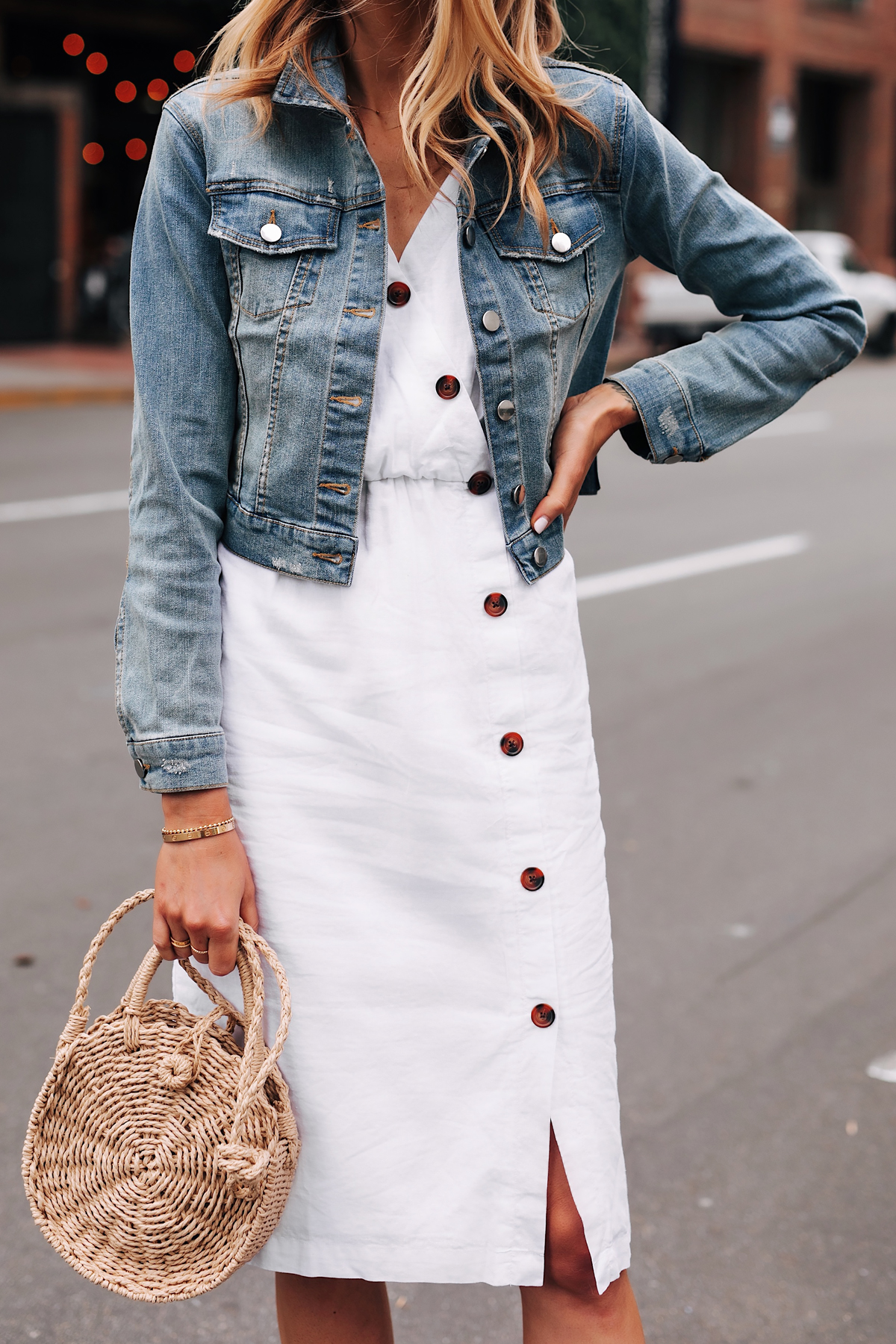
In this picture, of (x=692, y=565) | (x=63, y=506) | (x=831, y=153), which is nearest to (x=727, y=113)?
(x=831, y=153)

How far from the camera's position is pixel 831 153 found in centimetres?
3366

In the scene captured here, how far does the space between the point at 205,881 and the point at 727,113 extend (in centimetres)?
3112

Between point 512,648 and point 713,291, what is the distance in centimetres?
49

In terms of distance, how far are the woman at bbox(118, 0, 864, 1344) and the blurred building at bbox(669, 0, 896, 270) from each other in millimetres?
27345

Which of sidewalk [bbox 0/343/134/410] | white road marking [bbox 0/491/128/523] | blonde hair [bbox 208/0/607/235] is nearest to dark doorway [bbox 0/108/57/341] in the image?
sidewalk [bbox 0/343/134/410]

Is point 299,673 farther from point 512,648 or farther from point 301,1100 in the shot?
point 301,1100

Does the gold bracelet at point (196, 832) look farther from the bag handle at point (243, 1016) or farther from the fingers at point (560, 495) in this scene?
the fingers at point (560, 495)

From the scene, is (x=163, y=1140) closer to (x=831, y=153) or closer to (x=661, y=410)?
(x=661, y=410)

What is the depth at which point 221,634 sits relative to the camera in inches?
65.6

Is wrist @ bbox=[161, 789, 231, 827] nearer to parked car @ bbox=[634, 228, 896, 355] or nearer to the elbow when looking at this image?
the elbow

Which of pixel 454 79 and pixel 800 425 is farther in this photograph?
pixel 800 425

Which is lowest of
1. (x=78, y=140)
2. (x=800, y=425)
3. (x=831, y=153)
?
(x=831, y=153)

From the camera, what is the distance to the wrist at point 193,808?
162 centimetres

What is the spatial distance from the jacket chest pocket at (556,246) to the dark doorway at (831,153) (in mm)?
33209
